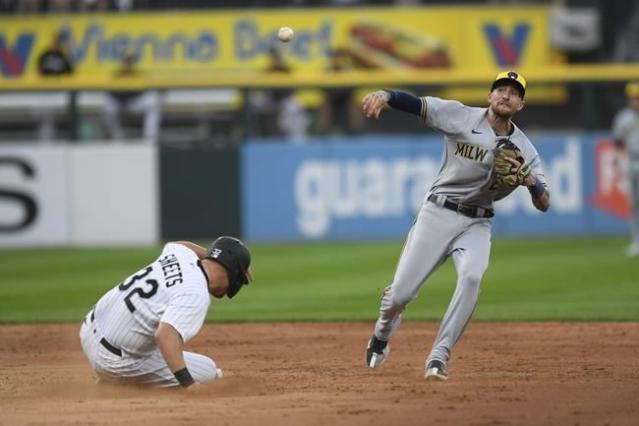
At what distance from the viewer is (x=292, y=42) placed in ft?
71.9

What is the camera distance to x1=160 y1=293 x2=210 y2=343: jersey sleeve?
22.8 feet

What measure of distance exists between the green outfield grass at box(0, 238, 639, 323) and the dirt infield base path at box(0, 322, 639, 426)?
38.7 inches

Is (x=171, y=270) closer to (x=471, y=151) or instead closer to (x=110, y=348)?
(x=110, y=348)

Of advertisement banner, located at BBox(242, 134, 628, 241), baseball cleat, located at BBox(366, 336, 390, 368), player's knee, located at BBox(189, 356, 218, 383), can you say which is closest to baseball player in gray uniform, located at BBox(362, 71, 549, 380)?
baseball cleat, located at BBox(366, 336, 390, 368)

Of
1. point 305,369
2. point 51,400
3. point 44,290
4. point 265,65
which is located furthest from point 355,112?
point 51,400

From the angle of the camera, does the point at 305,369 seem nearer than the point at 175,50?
Yes

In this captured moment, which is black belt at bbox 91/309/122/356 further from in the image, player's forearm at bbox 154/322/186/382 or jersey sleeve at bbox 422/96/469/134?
jersey sleeve at bbox 422/96/469/134

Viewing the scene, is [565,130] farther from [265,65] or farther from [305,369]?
[305,369]

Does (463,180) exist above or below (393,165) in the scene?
above

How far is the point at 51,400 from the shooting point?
743cm

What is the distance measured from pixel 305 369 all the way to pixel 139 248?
1001 centimetres

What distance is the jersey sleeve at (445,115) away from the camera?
798 cm

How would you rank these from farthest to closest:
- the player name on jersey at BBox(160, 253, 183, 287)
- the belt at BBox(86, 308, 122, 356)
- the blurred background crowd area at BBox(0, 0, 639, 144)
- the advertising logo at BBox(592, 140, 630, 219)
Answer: the blurred background crowd area at BBox(0, 0, 639, 144), the advertising logo at BBox(592, 140, 630, 219), the belt at BBox(86, 308, 122, 356), the player name on jersey at BBox(160, 253, 183, 287)

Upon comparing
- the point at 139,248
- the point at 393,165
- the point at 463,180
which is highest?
the point at 463,180
